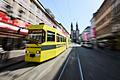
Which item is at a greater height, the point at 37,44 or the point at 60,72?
the point at 37,44

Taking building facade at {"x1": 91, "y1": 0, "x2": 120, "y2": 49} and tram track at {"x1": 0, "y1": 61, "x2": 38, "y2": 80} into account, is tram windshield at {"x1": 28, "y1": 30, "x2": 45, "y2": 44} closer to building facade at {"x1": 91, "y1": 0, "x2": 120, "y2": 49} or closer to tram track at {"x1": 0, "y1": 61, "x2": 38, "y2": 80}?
tram track at {"x1": 0, "y1": 61, "x2": 38, "y2": 80}

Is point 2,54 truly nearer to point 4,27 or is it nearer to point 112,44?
point 4,27

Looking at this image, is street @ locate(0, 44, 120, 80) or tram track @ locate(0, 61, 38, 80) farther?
street @ locate(0, 44, 120, 80)

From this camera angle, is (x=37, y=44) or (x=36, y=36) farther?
(x=36, y=36)

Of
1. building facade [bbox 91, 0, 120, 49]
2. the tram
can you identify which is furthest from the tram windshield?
building facade [bbox 91, 0, 120, 49]

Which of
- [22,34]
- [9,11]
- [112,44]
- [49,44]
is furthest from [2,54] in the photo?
[112,44]

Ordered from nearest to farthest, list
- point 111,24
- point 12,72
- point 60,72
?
point 12,72, point 60,72, point 111,24

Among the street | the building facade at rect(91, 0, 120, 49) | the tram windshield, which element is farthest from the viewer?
the building facade at rect(91, 0, 120, 49)

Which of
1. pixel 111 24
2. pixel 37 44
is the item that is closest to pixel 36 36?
pixel 37 44

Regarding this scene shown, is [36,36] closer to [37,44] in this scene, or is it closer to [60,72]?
[37,44]

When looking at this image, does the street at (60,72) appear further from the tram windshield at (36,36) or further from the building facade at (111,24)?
the building facade at (111,24)

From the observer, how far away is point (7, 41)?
20547 millimetres

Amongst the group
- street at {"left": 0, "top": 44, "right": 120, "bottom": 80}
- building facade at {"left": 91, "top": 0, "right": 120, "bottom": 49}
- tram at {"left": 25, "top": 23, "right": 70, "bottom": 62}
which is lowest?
street at {"left": 0, "top": 44, "right": 120, "bottom": 80}

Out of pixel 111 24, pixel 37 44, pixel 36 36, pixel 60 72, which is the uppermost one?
pixel 111 24
